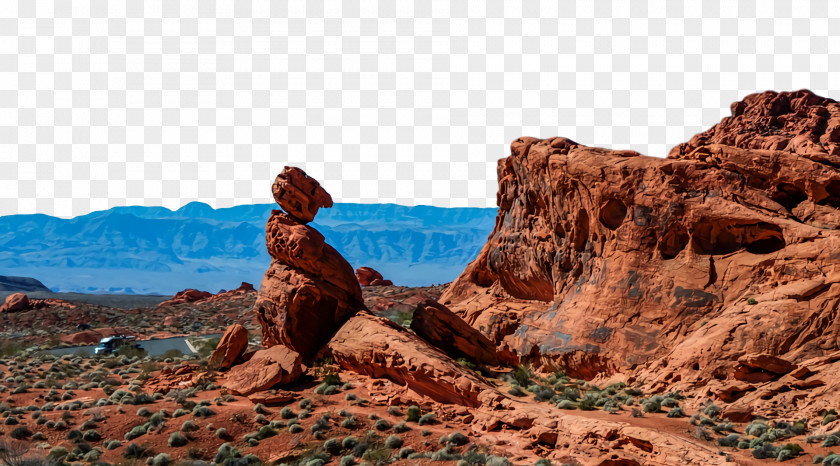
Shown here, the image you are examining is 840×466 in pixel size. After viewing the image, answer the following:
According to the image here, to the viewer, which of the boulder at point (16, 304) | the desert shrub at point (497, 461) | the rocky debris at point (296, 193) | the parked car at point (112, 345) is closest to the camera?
the desert shrub at point (497, 461)

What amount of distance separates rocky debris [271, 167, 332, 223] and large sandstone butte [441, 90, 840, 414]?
24.9 ft

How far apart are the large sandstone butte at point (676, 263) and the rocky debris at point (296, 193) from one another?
7587 millimetres

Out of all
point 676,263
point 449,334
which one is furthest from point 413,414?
point 676,263

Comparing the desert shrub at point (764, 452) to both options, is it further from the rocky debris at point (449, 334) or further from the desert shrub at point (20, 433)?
the desert shrub at point (20, 433)

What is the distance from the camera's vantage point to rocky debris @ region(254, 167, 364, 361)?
18656 millimetres

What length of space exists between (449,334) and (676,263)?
275 inches

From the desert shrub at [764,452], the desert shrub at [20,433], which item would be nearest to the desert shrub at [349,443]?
the desert shrub at [20,433]

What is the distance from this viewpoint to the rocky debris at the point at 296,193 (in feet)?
66.5

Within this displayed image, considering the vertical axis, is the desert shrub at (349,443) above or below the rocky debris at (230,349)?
below

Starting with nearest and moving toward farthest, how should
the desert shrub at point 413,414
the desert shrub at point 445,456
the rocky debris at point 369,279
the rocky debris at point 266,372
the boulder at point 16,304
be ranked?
the desert shrub at point 445,456 → the desert shrub at point 413,414 → the rocky debris at point 266,372 → the boulder at point 16,304 → the rocky debris at point 369,279

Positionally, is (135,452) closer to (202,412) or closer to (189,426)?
(189,426)

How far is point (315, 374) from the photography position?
17453 millimetres

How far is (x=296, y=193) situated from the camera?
20.2 metres

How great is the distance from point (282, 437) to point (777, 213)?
13702 millimetres
